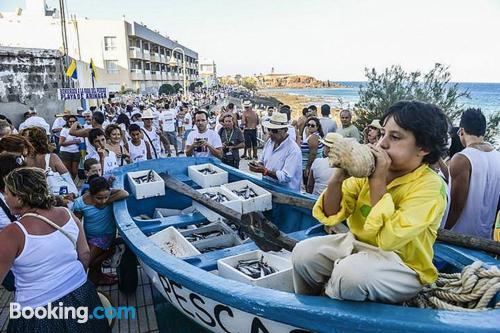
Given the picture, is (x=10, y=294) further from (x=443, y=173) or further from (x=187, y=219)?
(x=443, y=173)

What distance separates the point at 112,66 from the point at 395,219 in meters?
46.9

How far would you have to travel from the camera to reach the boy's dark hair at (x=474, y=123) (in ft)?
11.4

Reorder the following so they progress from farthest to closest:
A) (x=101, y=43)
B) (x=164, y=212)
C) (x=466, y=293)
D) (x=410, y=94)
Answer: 1. (x=101, y=43)
2. (x=410, y=94)
3. (x=164, y=212)
4. (x=466, y=293)

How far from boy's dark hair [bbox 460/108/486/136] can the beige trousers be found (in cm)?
219

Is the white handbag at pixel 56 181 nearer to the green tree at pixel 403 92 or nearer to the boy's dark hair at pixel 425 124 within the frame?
the boy's dark hair at pixel 425 124

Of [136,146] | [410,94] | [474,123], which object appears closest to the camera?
[474,123]

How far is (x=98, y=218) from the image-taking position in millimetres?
4273

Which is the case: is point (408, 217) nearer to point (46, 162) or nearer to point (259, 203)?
point (259, 203)

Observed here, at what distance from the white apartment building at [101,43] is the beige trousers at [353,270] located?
27917mm

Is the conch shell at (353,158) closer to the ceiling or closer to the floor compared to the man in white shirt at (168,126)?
closer to the ceiling

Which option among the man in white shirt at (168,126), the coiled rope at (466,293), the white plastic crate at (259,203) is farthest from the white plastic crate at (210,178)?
the man in white shirt at (168,126)

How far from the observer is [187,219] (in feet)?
14.7

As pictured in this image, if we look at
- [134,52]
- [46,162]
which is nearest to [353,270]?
[46,162]

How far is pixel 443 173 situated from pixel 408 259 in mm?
2643
